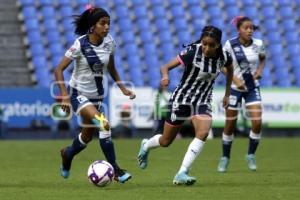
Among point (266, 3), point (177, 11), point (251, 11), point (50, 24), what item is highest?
point (266, 3)

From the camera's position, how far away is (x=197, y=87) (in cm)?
988

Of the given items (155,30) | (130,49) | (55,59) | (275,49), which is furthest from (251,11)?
(55,59)

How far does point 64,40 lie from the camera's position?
2845cm

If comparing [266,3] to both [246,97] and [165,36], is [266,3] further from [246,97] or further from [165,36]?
[246,97]

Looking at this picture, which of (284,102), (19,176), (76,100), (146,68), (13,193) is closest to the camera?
(13,193)

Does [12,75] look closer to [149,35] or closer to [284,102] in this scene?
[149,35]

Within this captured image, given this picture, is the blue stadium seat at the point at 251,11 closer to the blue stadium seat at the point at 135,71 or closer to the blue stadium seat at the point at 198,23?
the blue stadium seat at the point at 198,23

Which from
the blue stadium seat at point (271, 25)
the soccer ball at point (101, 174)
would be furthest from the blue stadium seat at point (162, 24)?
the soccer ball at point (101, 174)

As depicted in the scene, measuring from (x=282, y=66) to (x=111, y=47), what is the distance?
20.0 m

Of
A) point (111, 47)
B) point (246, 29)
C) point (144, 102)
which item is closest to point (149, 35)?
point (144, 102)

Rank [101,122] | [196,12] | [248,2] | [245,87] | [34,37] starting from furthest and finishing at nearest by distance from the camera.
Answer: [248,2], [196,12], [34,37], [245,87], [101,122]

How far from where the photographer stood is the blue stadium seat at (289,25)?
99.4 ft

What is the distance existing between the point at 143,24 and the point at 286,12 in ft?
18.6

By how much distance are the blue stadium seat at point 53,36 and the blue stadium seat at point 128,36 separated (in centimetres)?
233
